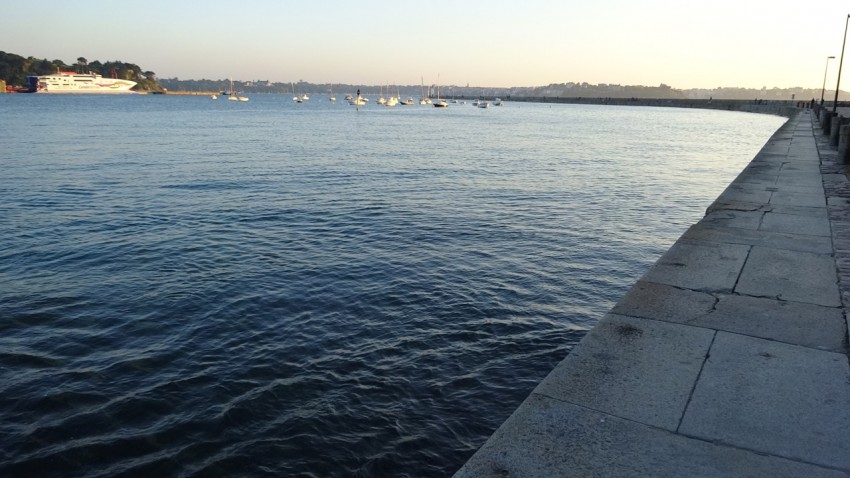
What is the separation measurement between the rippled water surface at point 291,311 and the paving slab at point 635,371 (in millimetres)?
1944

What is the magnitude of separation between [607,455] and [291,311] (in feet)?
25.6

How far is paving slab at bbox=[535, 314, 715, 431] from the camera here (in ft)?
15.5

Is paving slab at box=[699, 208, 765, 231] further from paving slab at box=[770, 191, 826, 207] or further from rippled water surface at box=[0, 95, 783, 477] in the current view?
rippled water surface at box=[0, 95, 783, 477]

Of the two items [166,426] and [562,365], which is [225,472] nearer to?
[166,426]

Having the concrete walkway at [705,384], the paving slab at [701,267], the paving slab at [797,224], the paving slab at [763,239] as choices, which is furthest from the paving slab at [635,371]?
the paving slab at [797,224]

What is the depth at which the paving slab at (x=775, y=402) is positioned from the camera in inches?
163

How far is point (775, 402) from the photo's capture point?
15.5 feet

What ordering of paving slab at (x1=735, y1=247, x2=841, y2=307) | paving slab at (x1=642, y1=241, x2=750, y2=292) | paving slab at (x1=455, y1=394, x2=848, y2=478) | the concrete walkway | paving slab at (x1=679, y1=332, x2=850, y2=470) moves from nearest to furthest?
paving slab at (x1=455, y1=394, x2=848, y2=478)
the concrete walkway
paving slab at (x1=679, y1=332, x2=850, y2=470)
paving slab at (x1=735, y1=247, x2=841, y2=307)
paving slab at (x1=642, y1=241, x2=750, y2=292)

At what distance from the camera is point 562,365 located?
5.54 m

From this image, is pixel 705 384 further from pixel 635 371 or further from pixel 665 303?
pixel 665 303

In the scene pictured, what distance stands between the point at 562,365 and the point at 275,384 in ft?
14.4

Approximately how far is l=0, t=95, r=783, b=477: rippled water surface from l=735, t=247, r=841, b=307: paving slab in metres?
2.86

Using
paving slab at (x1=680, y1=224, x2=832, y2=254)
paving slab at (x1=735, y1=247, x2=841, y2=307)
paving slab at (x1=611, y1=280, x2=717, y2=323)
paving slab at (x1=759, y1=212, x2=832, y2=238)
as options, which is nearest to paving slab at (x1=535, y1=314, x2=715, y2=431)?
paving slab at (x1=611, y1=280, x2=717, y2=323)

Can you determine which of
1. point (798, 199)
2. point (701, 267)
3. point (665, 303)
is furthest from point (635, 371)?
point (798, 199)
